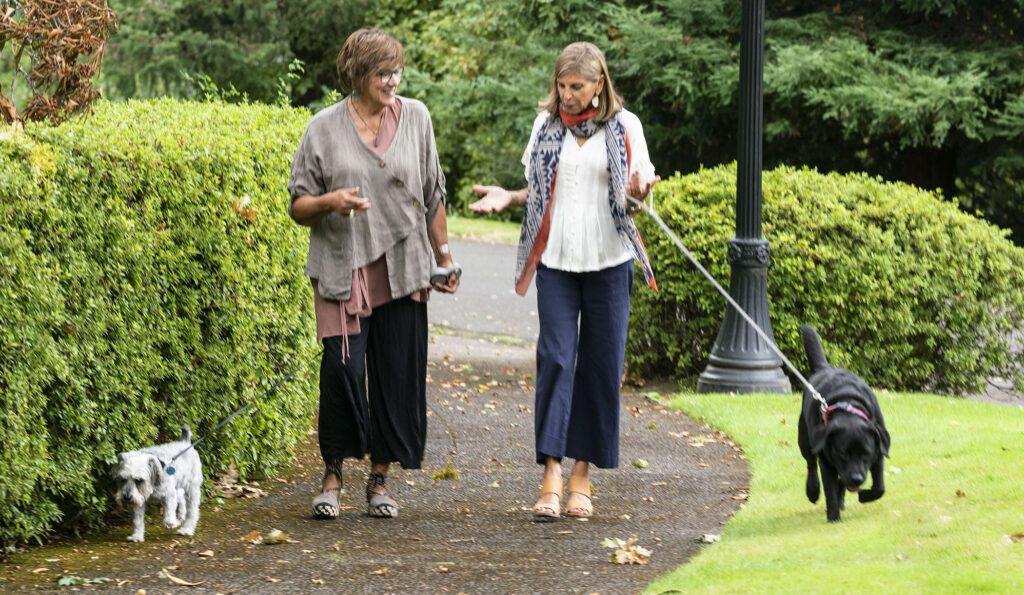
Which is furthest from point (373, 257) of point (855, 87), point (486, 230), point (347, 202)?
point (486, 230)

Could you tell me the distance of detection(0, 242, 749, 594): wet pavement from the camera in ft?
14.8

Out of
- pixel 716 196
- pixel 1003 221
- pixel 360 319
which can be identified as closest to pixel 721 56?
pixel 1003 221

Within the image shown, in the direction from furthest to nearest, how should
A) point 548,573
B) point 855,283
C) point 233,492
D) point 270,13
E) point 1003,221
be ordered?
point 270,13, point 1003,221, point 855,283, point 233,492, point 548,573

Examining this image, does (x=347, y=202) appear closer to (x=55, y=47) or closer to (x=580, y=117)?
(x=580, y=117)

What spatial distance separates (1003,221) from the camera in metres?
20.6

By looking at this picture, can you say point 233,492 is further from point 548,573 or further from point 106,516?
point 548,573

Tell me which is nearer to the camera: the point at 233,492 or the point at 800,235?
the point at 233,492

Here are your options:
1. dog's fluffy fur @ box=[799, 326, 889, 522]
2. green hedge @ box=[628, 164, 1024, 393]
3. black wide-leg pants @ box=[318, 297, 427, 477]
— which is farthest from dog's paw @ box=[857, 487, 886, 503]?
green hedge @ box=[628, 164, 1024, 393]

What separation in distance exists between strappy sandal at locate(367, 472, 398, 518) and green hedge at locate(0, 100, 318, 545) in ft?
2.48

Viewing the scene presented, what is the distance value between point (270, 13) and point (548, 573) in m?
29.3

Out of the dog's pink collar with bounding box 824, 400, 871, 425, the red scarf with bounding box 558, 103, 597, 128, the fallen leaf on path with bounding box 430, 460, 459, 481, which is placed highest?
the red scarf with bounding box 558, 103, 597, 128

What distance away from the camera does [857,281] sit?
9211 mm

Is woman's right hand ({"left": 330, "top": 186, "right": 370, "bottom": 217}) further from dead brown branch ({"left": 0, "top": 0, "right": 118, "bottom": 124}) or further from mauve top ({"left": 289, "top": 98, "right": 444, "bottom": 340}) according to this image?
dead brown branch ({"left": 0, "top": 0, "right": 118, "bottom": 124})

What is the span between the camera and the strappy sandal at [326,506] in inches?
213
